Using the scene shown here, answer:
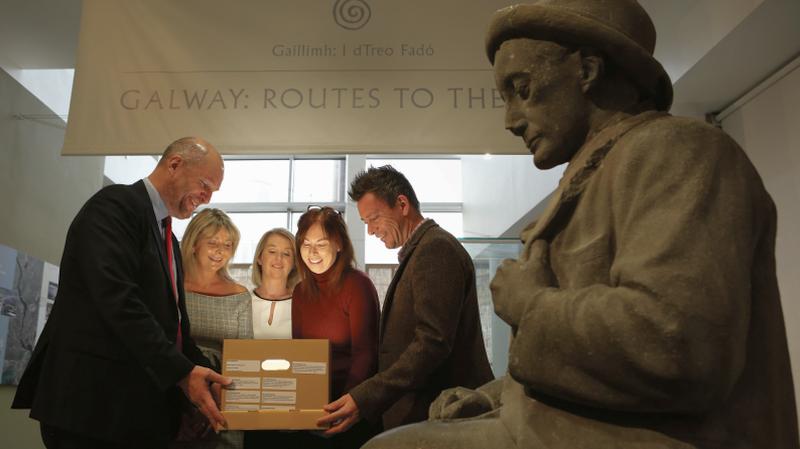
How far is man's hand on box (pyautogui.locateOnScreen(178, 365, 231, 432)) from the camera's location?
7.76 ft

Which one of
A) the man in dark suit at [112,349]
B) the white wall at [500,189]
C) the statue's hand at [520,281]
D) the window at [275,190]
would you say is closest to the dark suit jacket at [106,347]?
the man in dark suit at [112,349]

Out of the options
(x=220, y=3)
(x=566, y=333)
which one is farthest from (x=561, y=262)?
(x=220, y=3)

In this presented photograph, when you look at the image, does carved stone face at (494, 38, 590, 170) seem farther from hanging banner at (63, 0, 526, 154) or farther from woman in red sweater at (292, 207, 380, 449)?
hanging banner at (63, 0, 526, 154)

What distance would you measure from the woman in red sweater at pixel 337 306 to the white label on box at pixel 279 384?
409 millimetres

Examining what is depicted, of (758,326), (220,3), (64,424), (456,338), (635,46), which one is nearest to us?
(758,326)

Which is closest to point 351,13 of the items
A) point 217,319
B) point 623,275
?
point 217,319

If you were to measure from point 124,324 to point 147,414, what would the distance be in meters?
0.33

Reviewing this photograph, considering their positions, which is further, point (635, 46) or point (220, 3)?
point (220, 3)

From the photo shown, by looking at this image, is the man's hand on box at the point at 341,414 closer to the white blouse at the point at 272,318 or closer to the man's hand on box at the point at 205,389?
the man's hand on box at the point at 205,389

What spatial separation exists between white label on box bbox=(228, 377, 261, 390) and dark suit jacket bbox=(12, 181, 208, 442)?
0.16 m

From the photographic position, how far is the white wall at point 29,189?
197 inches

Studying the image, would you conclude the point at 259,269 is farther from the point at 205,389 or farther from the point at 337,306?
the point at 205,389

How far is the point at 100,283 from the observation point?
235cm

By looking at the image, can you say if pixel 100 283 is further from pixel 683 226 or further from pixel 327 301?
pixel 683 226
